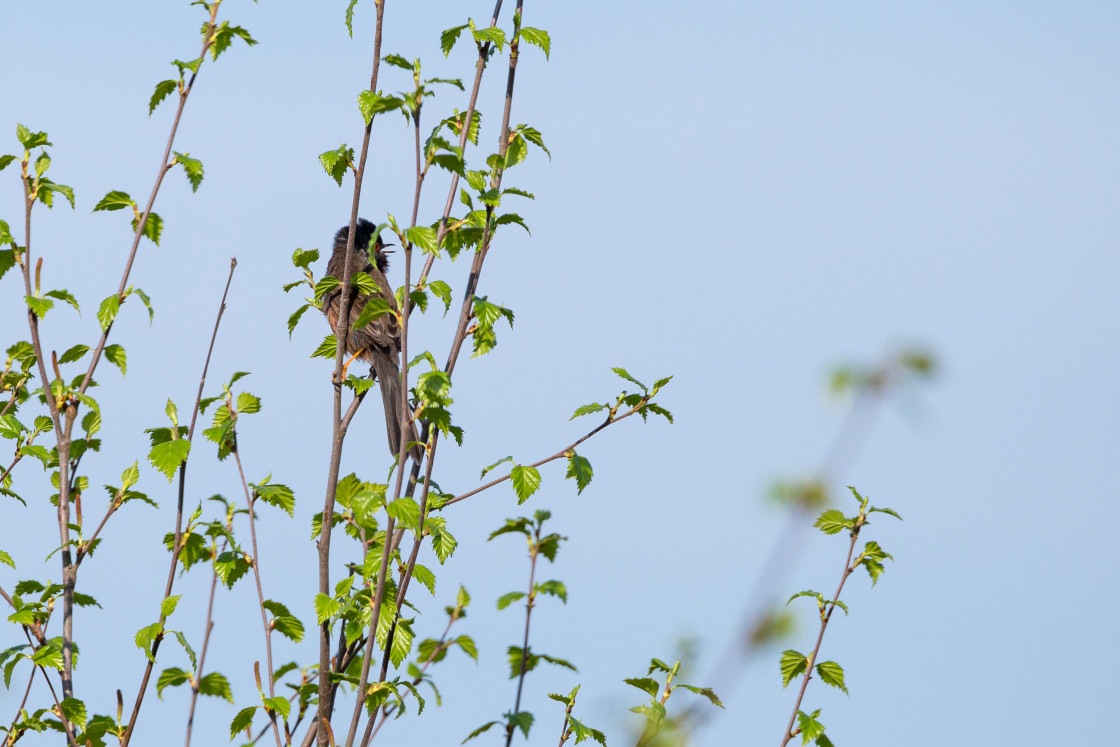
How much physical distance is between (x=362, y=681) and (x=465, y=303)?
1611mm

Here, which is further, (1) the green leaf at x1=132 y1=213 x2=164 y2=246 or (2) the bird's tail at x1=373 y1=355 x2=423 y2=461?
(2) the bird's tail at x1=373 y1=355 x2=423 y2=461

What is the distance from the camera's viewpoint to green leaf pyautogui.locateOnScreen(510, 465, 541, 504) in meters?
4.29

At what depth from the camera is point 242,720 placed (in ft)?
13.9

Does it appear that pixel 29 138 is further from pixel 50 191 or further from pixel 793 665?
pixel 793 665

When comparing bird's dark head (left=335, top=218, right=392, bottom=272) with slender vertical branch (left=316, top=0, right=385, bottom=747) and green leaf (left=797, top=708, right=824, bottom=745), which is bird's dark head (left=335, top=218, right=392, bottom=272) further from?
green leaf (left=797, top=708, right=824, bottom=745)

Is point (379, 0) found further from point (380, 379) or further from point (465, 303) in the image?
point (380, 379)

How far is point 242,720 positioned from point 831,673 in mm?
2391

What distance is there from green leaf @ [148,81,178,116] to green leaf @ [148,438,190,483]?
151 cm

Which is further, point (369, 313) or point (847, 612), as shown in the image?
point (847, 612)

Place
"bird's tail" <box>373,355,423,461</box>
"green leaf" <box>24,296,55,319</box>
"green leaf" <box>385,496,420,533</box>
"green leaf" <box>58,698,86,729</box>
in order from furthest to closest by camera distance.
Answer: "bird's tail" <box>373,355,423,461</box> → "green leaf" <box>24,296,55,319</box> → "green leaf" <box>58,698,86,729</box> → "green leaf" <box>385,496,420,533</box>

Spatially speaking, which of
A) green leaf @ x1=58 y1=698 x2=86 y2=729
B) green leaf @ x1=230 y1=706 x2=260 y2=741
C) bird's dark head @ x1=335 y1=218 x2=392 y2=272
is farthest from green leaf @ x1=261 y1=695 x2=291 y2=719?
bird's dark head @ x1=335 y1=218 x2=392 y2=272

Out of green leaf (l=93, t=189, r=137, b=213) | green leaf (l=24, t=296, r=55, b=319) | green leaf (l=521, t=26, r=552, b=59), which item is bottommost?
green leaf (l=24, t=296, r=55, b=319)

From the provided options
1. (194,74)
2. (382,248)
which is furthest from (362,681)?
(382,248)

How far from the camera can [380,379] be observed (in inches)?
346
